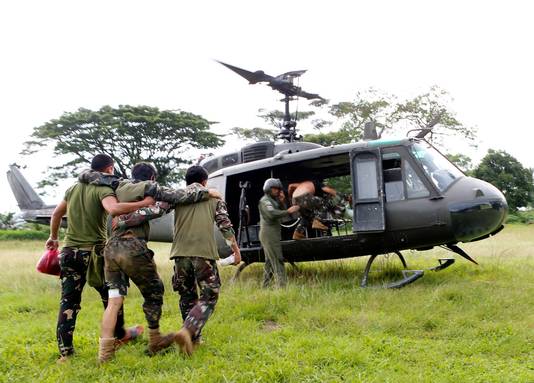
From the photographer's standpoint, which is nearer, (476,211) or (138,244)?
(138,244)

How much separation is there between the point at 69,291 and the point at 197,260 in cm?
131

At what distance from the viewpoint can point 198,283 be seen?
15.5 ft

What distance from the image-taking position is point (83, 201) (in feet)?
15.9

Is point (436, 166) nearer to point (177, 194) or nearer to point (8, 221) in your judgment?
point (177, 194)

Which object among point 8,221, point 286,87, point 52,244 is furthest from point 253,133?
point 52,244

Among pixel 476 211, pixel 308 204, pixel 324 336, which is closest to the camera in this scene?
pixel 324 336

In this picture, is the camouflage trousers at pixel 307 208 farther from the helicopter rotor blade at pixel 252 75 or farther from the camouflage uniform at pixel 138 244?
the camouflage uniform at pixel 138 244

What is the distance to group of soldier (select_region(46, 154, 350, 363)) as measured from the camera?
179 inches

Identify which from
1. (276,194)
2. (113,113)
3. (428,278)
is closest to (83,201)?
(276,194)

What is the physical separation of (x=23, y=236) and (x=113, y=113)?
32.3 feet

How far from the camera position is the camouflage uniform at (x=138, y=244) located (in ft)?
15.0

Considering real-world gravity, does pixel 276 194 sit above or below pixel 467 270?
above

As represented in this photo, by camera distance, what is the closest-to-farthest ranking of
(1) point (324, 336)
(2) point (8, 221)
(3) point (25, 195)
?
1. (1) point (324, 336)
2. (3) point (25, 195)
3. (2) point (8, 221)

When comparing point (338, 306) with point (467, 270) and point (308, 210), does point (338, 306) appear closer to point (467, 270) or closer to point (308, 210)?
point (308, 210)
